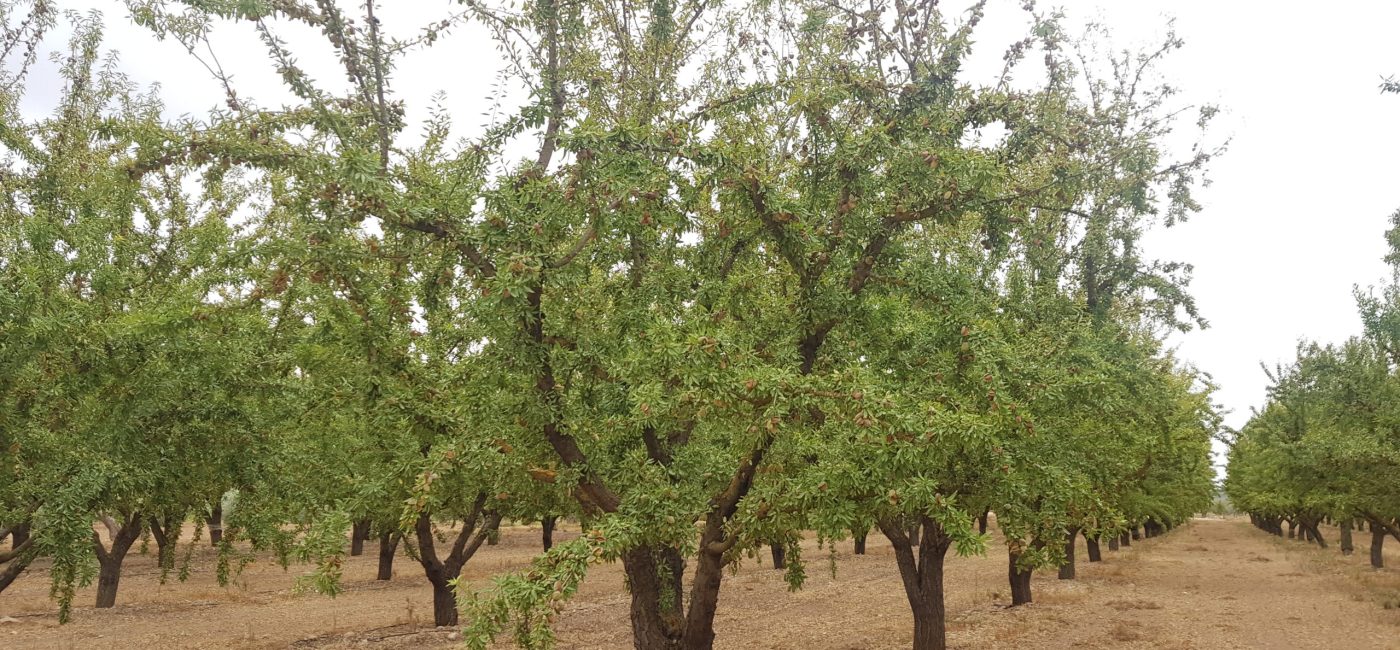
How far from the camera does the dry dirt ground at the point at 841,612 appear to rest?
19188 millimetres

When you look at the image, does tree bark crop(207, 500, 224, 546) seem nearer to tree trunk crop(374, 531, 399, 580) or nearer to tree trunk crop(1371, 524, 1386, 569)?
tree trunk crop(374, 531, 399, 580)

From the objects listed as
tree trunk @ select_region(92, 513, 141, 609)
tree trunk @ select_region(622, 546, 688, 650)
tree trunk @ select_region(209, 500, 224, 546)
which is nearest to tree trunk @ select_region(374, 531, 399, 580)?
tree trunk @ select_region(209, 500, 224, 546)

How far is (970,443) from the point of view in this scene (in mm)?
7789

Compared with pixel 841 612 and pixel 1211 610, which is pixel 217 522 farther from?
pixel 1211 610

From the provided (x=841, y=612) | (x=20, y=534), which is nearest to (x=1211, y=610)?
(x=841, y=612)

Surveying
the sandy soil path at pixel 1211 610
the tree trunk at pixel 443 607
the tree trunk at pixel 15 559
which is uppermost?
the tree trunk at pixel 15 559

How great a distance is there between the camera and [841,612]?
78.6ft

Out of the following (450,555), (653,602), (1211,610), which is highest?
(450,555)

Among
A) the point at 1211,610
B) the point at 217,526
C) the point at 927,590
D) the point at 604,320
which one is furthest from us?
the point at 217,526

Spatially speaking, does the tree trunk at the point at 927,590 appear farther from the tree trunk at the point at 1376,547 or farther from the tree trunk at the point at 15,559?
the tree trunk at the point at 1376,547

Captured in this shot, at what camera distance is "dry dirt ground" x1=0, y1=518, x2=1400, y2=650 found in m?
19.2

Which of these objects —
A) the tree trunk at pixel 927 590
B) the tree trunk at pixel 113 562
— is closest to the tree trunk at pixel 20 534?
the tree trunk at pixel 113 562

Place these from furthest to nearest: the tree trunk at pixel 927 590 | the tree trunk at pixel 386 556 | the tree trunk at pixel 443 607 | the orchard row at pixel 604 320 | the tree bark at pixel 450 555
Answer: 1. the tree trunk at pixel 386 556
2. the tree trunk at pixel 443 607
3. the tree bark at pixel 450 555
4. the tree trunk at pixel 927 590
5. the orchard row at pixel 604 320

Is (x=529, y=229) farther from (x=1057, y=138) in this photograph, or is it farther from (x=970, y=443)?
(x=1057, y=138)
